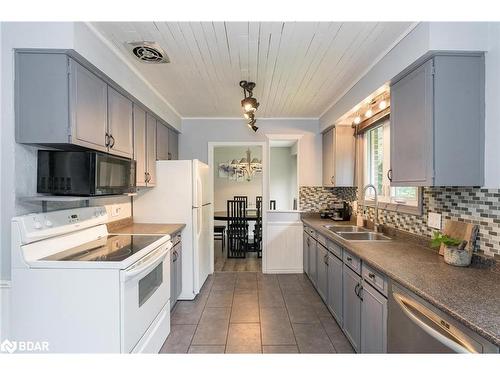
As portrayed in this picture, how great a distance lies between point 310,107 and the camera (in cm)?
364

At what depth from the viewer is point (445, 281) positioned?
1373 millimetres

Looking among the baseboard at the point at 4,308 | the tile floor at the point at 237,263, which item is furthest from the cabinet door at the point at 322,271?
the baseboard at the point at 4,308

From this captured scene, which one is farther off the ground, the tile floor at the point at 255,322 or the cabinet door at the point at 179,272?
the cabinet door at the point at 179,272

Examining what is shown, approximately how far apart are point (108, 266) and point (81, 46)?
1.38m

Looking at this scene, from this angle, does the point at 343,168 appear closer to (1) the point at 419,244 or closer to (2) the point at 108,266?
(1) the point at 419,244

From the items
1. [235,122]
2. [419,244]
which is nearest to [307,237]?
[419,244]

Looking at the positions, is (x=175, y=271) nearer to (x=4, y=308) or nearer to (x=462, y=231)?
(x=4, y=308)

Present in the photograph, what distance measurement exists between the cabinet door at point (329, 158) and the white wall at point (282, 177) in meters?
2.92

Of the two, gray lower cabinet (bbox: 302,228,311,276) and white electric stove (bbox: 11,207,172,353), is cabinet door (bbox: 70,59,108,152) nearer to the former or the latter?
white electric stove (bbox: 11,207,172,353)

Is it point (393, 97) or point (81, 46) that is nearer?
point (81, 46)

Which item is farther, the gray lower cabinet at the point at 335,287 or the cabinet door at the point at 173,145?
the cabinet door at the point at 173,145

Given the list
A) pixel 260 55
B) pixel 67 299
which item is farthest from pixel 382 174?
pixel 67 299

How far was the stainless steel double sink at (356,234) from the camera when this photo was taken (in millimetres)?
2689

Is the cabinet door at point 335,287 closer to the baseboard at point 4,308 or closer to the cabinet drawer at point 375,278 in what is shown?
the cabinet drawer at point 375,278
